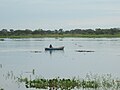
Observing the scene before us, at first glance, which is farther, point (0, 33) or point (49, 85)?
point (0, 33)

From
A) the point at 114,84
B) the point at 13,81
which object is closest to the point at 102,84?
the point at 114,84

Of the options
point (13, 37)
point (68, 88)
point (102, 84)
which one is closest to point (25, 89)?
point (68, 88)

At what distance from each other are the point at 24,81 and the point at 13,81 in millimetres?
722

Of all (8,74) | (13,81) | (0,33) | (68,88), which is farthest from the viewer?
(0,33)

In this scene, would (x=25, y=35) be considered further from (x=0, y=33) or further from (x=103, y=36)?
(x=103, y=36)

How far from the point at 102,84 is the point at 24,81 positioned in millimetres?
4864

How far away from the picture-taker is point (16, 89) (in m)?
18.3

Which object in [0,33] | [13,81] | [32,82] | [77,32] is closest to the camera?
[32,82]

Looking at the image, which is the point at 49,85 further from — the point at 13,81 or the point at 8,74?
the point at 8,74

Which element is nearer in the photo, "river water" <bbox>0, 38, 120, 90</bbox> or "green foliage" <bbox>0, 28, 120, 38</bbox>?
"river water" <bbox>0, 38, 120, 90</bbox>

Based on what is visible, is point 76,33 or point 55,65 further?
point 76,33

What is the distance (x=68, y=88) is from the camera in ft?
57.3

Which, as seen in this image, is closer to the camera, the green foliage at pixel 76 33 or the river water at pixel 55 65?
the river water at pixel 55 65

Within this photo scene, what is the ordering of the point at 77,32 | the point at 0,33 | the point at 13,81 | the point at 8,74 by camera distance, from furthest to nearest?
the point at 77,32, the point at 0,33, the point at 8,74, the point at 13,81
